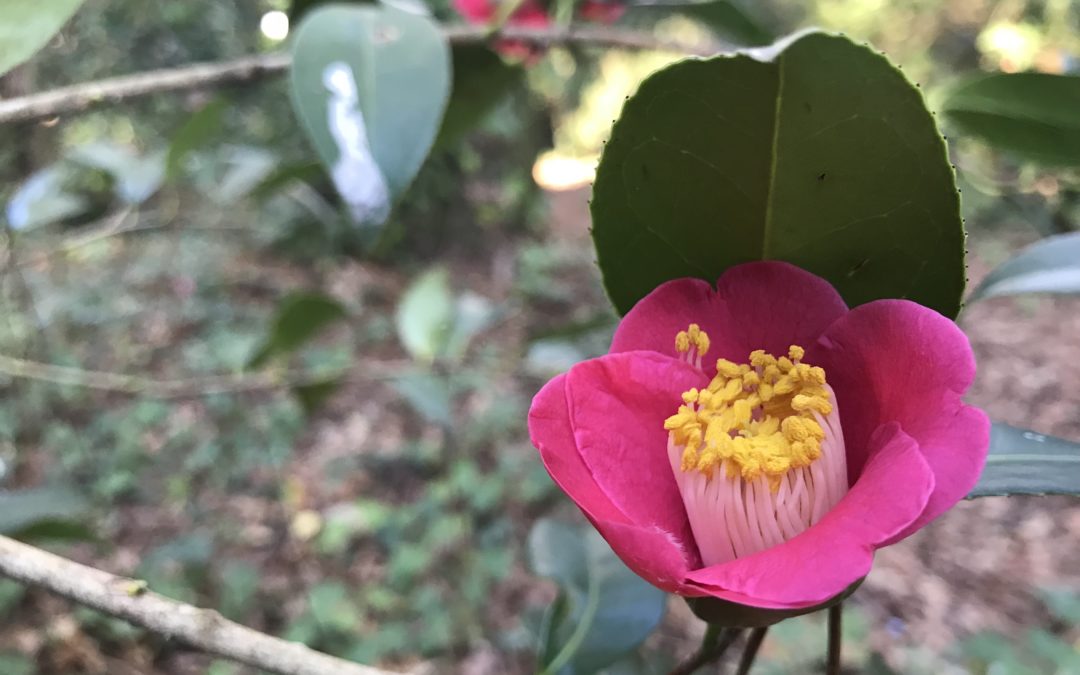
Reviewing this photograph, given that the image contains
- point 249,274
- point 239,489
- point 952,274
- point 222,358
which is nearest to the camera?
point 952,274

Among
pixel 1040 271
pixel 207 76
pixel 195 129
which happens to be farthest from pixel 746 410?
pixel 195 129

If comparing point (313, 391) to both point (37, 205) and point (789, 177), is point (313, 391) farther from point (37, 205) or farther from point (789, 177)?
point (789, 177)

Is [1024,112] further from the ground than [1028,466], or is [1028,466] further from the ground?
[1024,112]

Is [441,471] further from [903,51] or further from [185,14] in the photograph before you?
[903,51]

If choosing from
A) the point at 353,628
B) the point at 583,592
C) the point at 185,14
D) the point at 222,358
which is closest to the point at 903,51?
the point at 185,14

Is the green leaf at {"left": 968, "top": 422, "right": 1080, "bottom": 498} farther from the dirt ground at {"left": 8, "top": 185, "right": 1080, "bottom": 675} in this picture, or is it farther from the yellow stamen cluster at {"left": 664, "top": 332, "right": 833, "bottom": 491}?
the dirt ground at {"left": 8, "top": 185, "right": 1080, "bottom": 675}

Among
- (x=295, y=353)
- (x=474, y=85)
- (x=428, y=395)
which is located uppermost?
(x=474, y=85)
